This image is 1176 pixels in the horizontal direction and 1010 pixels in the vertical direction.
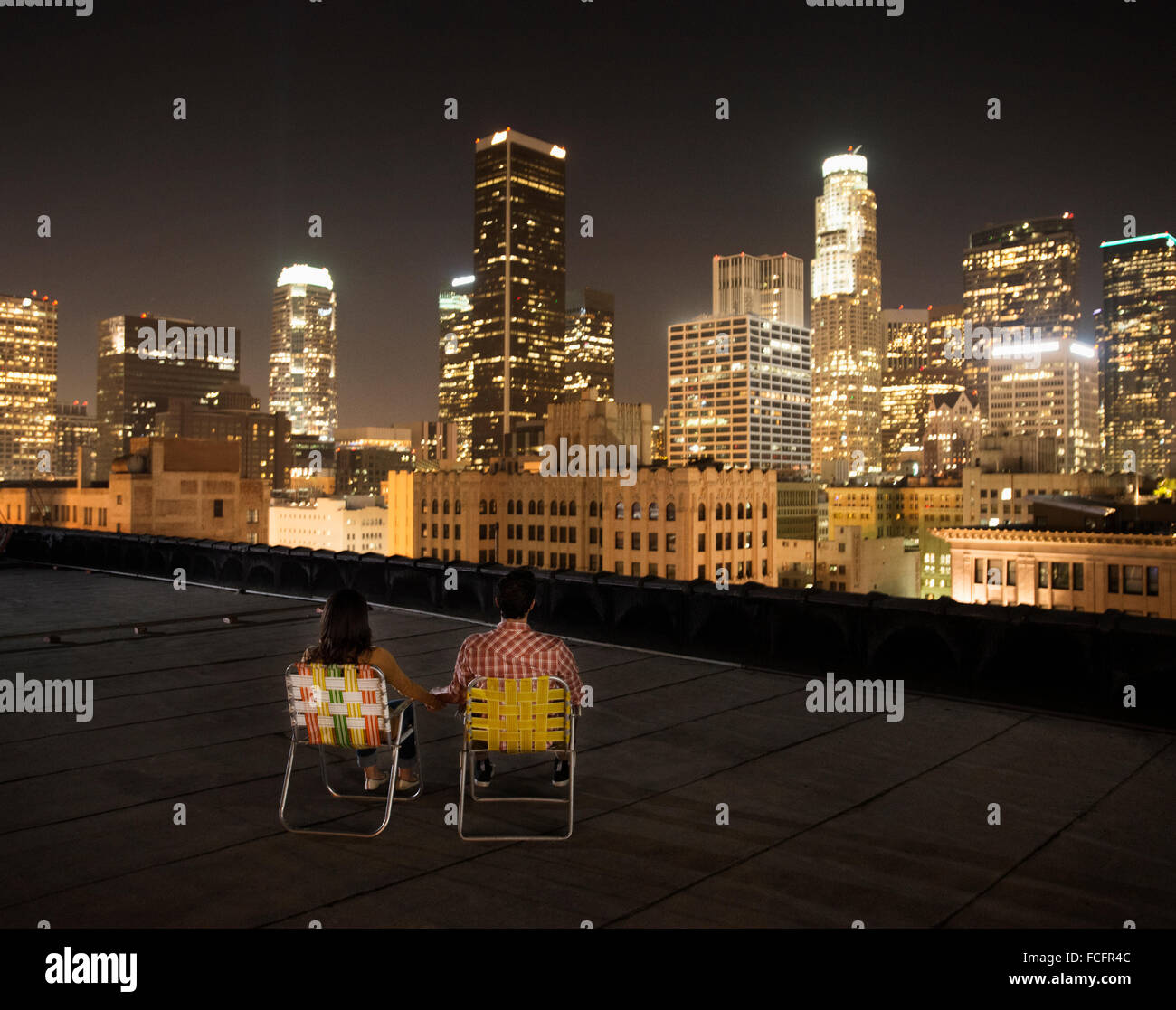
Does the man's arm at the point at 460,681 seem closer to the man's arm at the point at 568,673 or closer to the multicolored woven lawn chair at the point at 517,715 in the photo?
the multicolored woven lawn chair at the point at 517,715

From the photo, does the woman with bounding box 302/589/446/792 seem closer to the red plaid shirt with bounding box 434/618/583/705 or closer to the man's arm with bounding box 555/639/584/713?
the red plaid shirt with bounding box 434/618/583/705

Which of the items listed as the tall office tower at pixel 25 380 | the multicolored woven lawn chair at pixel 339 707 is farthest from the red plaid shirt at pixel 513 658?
the tall office tower at pixel 25 380

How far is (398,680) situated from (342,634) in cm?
49

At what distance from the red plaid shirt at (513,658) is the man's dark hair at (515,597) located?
62 mm

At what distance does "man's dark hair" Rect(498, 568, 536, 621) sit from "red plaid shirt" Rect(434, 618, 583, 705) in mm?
62

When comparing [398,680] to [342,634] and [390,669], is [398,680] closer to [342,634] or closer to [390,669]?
[390,669]

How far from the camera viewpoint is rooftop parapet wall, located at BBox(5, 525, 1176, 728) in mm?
8203

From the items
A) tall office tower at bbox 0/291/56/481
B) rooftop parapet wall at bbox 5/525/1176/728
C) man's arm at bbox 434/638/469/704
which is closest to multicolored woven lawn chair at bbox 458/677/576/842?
man's arm at bbox 434/638/469/704

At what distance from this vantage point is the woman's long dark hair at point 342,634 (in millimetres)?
6012

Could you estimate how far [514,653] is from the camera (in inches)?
243

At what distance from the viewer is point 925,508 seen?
182375 mm
